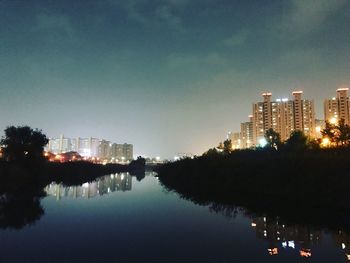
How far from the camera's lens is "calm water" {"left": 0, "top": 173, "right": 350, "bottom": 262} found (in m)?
15.7

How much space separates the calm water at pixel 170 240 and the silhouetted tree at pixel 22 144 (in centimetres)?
5112

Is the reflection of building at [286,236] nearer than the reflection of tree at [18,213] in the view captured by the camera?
Yes

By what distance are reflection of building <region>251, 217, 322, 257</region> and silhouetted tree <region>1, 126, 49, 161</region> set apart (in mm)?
62884

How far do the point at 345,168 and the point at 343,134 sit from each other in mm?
70365

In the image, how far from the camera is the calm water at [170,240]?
1566cm

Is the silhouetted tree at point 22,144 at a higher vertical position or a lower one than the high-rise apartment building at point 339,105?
lower

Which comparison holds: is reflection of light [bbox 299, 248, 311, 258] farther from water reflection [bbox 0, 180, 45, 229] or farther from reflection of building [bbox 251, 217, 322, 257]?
water reflection [bbox 0, 180, 45, 229]

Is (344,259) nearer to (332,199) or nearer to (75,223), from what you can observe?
(332,199)

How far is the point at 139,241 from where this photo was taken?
63.3 ft

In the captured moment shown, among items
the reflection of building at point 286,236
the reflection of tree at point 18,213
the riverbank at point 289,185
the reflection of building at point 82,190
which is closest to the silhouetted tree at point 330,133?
the reflection of building at point 82,190

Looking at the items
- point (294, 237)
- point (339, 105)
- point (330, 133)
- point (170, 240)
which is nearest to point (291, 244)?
point (294, 237)

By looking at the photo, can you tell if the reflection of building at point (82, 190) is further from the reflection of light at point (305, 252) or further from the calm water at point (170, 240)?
the reflection of light at point (305, 252)

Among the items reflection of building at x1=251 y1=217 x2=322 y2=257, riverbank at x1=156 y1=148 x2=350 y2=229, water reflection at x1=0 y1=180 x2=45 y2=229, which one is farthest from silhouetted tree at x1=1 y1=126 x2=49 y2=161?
reflection of building at x1=251 y1=217 x2=322 y2=257

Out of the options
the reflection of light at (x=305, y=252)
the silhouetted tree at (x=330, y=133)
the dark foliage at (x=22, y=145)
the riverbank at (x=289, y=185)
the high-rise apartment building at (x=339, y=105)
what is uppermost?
the high-rise apartment building at (x=339, y=105)
